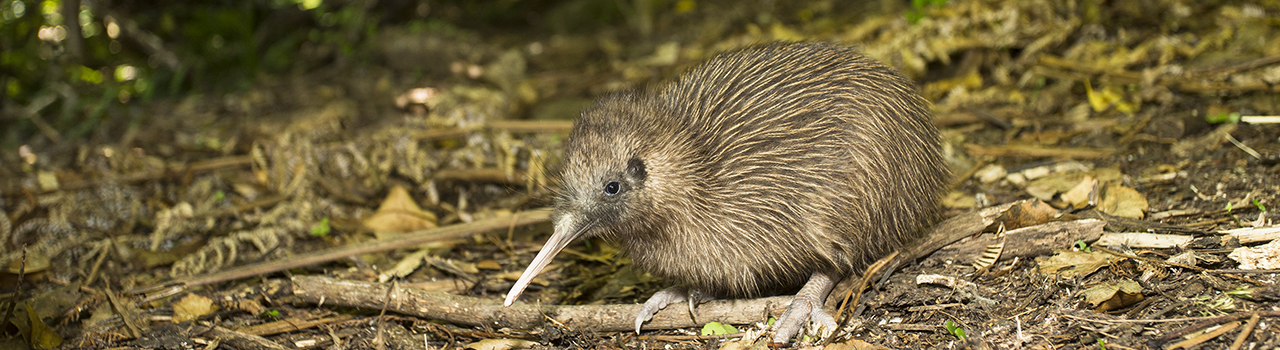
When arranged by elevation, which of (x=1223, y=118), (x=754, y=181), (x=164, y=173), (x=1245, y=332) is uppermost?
(x=754, y=181)

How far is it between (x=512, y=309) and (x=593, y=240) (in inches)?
41.3

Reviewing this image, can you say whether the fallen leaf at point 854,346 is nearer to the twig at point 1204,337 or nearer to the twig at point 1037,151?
the twig at point 1204,337

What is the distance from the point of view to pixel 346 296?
359cm

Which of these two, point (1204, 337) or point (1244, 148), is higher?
point (1244, 148)

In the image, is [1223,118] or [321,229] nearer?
[1223,118]

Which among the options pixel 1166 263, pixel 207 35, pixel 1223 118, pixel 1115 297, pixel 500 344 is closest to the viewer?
pixel 1115 297

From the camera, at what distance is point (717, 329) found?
11.0 ft

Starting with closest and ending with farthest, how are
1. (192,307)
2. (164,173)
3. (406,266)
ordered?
(192,307) → (406,266) → (164,173)

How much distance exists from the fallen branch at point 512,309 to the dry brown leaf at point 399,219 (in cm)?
94

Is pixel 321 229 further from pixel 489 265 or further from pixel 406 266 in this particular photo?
pixel 489 265

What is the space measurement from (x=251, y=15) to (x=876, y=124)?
18.6 ft

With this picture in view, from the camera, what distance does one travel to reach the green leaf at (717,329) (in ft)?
10.9

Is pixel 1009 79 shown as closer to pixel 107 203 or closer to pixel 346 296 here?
pixel 346 296

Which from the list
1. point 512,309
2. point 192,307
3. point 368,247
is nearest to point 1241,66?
point 512,309
